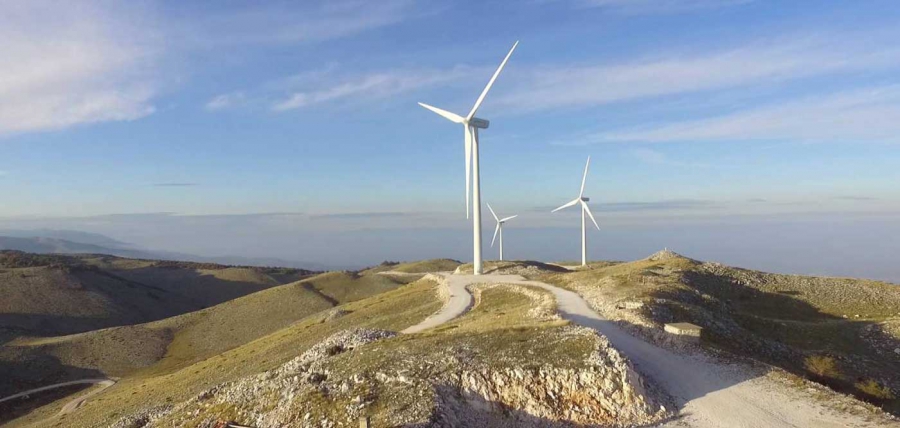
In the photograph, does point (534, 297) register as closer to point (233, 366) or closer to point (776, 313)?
point (776, 313)

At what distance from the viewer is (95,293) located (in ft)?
451

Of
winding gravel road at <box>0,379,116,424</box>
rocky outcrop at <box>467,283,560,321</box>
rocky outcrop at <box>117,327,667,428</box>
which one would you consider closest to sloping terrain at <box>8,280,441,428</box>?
winding gravel road at <box>0,379,116,424</box>

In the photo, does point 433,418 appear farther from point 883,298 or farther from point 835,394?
point 883,298

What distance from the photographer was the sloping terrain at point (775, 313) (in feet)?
145

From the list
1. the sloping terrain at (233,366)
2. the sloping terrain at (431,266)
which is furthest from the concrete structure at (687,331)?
the sloping terrain at (431,266)

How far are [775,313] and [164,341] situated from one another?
99776mm

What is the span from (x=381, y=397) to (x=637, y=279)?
1788 inches

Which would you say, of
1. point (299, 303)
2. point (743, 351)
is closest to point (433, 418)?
point (743, 351)

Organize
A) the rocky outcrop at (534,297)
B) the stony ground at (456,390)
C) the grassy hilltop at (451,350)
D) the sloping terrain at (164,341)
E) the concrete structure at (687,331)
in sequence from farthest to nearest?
the sloping terrain at (164,341), the rocky outcrop at (534,297), the concrete structure at (687,331), the grassy hilltop at (451,350), the stony ground at (456,390)

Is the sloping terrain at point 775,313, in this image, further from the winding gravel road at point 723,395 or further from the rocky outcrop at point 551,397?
the rocky outcrop at point 551,397

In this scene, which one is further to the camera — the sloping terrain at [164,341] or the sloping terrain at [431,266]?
the sloping terrain at [431,266]

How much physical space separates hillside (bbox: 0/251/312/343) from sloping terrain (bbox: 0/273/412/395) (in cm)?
1657

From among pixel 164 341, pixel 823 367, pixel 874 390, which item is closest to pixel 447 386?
pixel 823 367

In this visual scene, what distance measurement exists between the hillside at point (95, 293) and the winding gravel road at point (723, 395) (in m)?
112
